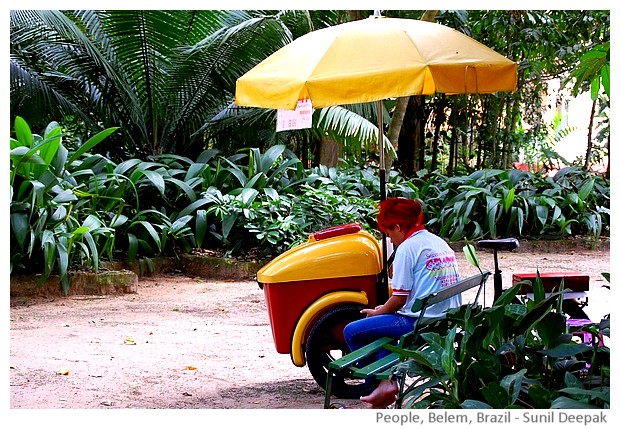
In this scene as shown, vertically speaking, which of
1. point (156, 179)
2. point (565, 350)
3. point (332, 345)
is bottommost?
point (332, 345)

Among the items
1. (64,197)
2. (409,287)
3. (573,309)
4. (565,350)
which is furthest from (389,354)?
(64,197)

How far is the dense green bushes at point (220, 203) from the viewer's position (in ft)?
25.4

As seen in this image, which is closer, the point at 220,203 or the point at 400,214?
the point at 400,214

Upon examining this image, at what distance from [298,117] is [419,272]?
4.16 feet

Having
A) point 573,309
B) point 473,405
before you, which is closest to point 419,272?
point 573,309

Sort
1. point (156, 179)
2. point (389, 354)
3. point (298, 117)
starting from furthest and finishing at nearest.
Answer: point (156, 179), point (298, 117), point (389, 354)

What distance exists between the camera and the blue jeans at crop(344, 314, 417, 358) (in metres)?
4.12

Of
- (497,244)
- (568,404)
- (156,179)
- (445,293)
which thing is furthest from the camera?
(156,179)

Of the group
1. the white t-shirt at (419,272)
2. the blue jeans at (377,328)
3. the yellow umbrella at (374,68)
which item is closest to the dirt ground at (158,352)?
the blue jeans at (377,328)

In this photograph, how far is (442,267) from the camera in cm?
416

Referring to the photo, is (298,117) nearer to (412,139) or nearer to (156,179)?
(156,179)

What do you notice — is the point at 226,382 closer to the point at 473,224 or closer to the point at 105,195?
the point at 105,195

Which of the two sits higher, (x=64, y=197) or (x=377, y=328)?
(x=64, y=197)

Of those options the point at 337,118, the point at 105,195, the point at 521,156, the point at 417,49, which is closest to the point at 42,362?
the point at 417,49
